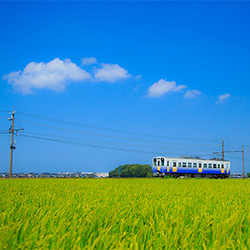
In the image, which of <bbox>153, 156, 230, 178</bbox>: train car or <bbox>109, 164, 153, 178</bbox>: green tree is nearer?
<bbox>153, 156, 230, 178</bbox>: train car

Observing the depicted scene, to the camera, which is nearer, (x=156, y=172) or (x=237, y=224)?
(x=237, y=224)

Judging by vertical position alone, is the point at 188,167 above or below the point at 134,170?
above

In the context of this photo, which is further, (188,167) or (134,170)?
(134,170)

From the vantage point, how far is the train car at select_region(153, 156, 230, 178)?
103 ft

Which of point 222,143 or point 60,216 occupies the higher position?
point 222,143

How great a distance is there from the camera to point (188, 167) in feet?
108

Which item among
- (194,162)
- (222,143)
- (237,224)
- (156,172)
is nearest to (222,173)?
(194,162)

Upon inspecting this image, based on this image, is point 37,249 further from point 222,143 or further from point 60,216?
point 222,143

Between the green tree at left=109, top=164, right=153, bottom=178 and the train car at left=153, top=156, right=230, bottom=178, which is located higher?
the train car at left=153, top=156, right=230, bottom=178

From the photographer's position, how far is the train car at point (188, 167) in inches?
1240

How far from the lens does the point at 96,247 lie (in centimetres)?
142

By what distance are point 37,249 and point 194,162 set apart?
110ft

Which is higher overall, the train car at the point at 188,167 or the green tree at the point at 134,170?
the train car at the point at 188,167

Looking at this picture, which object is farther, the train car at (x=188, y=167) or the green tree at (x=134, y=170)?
the green tree at (x=134, y=170)
